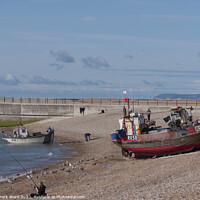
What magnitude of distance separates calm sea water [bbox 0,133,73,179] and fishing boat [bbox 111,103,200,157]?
6.71m

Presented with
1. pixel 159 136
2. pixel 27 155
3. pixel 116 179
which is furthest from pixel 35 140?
pixel 116 179

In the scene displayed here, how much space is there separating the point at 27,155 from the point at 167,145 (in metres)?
14.6

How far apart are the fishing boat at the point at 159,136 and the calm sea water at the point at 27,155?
6.71 metres

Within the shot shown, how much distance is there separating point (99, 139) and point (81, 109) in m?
23.1

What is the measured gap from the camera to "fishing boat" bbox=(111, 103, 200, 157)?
29109 millimetres

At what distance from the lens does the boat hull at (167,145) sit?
29.0 m

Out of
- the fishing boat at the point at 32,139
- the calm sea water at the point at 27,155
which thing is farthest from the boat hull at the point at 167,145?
the fishing boat at the point at 32,139

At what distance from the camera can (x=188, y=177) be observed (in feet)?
65.3

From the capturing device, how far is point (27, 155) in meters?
38.9

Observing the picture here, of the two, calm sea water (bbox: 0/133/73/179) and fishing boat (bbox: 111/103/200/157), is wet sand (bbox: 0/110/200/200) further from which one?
calm sea water (bbox: 0/133/73/179)

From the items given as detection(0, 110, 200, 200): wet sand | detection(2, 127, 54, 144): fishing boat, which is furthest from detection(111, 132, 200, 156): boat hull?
detection(2, 127, 54, 144): fishing boat

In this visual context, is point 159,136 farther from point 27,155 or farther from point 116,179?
point 27,155

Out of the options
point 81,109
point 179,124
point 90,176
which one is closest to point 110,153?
point 179,124

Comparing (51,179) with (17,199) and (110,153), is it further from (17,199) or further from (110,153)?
(110,153)
